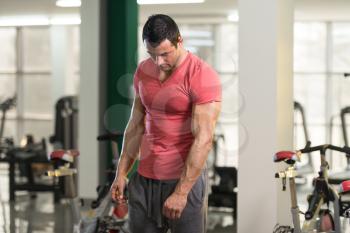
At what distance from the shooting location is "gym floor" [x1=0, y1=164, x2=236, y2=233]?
16.2 feet

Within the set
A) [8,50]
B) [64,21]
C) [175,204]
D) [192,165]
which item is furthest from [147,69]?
[8,50]

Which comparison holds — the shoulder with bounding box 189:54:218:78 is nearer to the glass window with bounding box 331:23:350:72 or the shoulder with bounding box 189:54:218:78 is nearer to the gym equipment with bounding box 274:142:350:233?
the gym equipment with bounding box 274:142:350:233

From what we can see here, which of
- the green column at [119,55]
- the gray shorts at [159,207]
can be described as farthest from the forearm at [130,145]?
the green column at [119,55]

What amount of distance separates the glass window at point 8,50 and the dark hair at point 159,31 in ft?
28.5

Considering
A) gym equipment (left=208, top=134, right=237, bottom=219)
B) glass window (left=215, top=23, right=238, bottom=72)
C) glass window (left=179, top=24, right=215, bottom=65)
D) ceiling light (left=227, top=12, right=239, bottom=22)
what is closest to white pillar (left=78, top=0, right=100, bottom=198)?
gym equipment (left=208, top=134, right=237, bottom=219)

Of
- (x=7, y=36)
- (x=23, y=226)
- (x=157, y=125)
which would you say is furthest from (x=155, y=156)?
(x=7, y=36)

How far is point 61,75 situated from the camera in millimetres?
9484

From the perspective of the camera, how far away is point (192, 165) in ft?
6.34

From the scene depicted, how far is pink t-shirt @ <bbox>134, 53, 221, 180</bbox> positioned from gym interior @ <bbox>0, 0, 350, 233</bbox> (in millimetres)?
→ 1445

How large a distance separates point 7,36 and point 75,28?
1.40 m

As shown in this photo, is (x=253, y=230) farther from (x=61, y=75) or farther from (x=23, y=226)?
(x=61, y=75)

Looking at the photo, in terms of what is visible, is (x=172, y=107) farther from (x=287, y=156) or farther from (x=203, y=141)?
(x=287, y=156)

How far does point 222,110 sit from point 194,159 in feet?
15.1

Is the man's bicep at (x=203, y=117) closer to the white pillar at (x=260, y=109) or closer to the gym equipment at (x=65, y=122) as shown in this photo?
the white pillar at (x=260, y=109)
